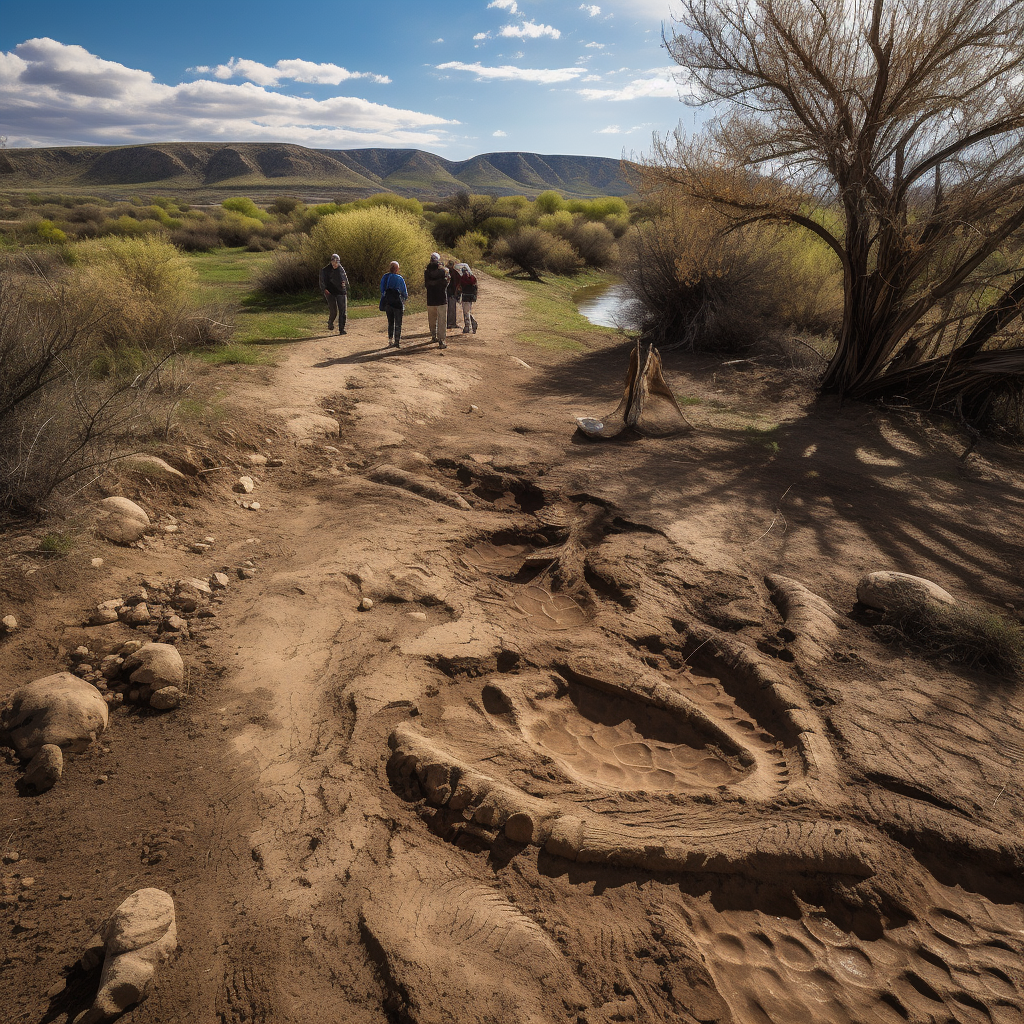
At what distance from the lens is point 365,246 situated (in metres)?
16.7

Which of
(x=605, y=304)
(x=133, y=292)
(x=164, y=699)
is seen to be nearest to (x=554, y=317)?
(x=605, y=304)

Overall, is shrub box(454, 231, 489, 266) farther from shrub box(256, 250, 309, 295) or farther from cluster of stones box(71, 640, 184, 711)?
cluster of stones box(71, 640, 184, 711)

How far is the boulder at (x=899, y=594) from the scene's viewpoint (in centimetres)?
433

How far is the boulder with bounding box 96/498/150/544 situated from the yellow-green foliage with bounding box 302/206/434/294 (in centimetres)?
1335

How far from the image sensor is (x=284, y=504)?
588 centimetres

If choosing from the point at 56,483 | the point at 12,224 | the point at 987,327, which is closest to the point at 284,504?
the point at 56,483

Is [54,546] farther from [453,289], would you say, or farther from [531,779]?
[453,289]

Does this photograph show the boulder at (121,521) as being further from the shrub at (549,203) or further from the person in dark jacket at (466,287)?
the shrub at (549,203)

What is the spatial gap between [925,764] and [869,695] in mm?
566

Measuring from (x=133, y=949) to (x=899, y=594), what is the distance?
189 inches

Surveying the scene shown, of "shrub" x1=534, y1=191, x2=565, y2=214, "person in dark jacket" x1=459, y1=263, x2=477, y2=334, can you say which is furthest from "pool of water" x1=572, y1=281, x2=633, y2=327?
"shrub" x1=534, y1=191, x2=565, y2=214

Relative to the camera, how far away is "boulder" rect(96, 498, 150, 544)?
452cm

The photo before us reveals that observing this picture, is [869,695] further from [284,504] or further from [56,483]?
[56,483]

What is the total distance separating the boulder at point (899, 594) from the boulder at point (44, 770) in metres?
5.12
